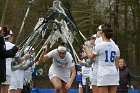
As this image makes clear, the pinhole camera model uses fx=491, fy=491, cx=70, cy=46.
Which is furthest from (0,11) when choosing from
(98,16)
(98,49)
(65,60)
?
(98,49)

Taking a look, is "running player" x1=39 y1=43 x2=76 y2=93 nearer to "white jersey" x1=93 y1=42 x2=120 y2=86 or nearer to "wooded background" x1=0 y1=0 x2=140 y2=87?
"white jersey" x1=93 y1=42 x2=120 y2=86

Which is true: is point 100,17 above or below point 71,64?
above

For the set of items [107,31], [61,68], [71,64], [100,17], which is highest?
[100,17]

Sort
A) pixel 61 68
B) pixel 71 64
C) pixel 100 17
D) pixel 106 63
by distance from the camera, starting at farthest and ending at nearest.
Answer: pixel 100 17
pixel 61 68
pixel 71 64
pixel 106 63

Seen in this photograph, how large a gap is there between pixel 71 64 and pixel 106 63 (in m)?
3.08

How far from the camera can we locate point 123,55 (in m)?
33.4

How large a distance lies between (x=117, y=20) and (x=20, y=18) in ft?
21.6

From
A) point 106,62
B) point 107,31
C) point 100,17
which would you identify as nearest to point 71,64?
point 106,62

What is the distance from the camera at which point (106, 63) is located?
10.9 metres

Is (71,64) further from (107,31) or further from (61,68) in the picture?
(107,31)

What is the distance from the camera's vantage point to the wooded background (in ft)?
106

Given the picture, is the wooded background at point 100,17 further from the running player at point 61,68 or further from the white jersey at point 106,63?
the white jersey at point 106,63

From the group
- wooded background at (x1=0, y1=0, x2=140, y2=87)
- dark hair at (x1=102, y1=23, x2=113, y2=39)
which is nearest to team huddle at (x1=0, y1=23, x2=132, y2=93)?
dark hair at (x1=102, y1=23, x2=113, y2=39)

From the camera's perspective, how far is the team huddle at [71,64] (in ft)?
35.3
